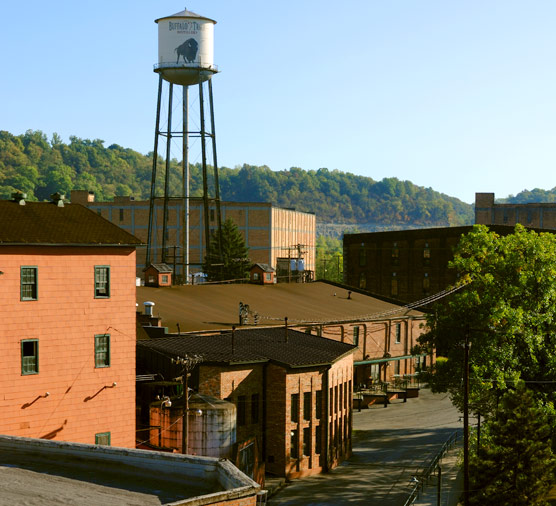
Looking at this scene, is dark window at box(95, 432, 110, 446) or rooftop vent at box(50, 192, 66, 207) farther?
rooftop vent at box(50, 192, 66, 207)

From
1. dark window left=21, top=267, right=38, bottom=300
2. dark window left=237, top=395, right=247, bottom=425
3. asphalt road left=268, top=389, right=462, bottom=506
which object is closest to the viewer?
dark window left=21, top=267, right=38, bottom=300

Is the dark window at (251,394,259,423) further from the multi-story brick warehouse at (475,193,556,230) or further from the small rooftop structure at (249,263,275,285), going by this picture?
the multi-story brick warehouse at (475,193,556,230)

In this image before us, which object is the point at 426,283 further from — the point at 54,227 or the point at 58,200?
the point at 54,227

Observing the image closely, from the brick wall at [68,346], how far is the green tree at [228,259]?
6939cm

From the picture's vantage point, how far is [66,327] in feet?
155

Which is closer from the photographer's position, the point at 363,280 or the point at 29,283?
A: the point at 29,283

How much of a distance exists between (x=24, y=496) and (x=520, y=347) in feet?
126

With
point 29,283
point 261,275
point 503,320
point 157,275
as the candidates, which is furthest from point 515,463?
point 261,275

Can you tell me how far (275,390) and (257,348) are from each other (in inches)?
162

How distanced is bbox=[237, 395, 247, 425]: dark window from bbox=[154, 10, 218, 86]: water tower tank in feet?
167

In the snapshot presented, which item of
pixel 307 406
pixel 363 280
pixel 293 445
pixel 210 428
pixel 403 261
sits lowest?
pixel 293 445

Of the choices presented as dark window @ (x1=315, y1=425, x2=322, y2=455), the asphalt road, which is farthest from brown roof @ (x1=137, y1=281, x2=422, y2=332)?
dark window @ (x1=315, y1=425, x2=322, y2=455)

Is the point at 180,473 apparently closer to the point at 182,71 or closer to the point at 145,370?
the point at 145,370

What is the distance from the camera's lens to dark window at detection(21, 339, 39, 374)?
150 feet
